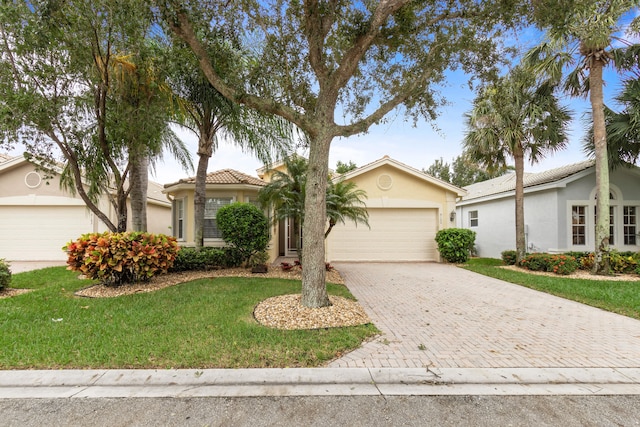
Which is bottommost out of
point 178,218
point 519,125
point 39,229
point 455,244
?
point 455,244

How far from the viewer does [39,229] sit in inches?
520

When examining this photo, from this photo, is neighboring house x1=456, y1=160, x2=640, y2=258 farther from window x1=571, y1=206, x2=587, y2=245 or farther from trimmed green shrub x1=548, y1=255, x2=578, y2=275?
trimmed green shrub x1=548, y1=255, x2=578, y2=275

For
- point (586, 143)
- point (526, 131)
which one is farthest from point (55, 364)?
point (586, 143)

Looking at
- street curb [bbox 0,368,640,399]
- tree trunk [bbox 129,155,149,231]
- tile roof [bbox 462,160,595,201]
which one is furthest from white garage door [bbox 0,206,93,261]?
tile roof [bbox 462,160,595,201]

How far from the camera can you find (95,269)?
6918mm

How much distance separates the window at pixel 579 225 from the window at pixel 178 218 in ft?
50.4

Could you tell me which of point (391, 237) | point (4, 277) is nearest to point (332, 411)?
point (4, 277)

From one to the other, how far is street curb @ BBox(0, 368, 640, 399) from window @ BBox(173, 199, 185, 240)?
8.95 metres

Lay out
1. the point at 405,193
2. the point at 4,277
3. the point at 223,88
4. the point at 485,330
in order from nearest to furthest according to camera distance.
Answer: the point at 485,330 → the point at 223,88 → the point at 4,277 → the point at 405,193

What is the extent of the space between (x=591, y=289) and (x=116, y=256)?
37.5ft

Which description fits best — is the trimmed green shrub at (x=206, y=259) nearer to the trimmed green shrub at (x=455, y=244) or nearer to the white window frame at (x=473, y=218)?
the trimmed green shrub at (x=455, y=244)

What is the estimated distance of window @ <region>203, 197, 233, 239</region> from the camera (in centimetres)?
1123

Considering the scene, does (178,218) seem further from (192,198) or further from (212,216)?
(212,216)

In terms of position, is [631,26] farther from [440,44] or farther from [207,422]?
[207,422]
